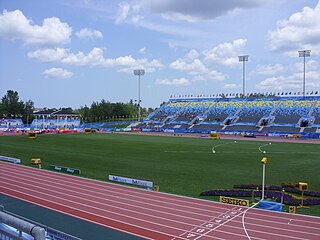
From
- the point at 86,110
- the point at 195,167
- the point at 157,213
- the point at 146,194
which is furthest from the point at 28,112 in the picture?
the point at 157,213

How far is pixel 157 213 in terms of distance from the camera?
587 inches

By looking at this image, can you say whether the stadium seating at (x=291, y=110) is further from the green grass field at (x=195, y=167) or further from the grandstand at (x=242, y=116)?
the green grass field at (x=195, y=167)

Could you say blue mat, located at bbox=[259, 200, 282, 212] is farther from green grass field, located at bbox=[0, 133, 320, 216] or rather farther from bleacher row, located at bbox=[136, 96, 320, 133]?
bleacher row, located at bbox=[136, 96, 320, 133]

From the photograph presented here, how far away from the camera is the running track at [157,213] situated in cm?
1241

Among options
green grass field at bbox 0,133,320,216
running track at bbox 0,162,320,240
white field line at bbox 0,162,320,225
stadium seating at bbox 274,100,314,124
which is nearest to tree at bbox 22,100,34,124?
stadium seating at bbox 274,100,314,124

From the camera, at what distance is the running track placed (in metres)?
12.4

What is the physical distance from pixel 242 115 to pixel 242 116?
0.51 meters

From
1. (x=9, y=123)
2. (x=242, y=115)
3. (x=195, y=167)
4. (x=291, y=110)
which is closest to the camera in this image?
(x=195, y=167)

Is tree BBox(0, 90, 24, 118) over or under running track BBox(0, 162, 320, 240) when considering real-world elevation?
over

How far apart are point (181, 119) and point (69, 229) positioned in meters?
74.5

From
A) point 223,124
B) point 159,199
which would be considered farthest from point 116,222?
point 223,124

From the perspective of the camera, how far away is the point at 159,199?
17.2m

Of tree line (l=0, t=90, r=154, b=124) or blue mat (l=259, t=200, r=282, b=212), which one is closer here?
blue mat (l=259, t=200, r=282, b=212)

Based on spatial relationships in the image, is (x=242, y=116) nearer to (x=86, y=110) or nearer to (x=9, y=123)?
(x=9, y=123)
